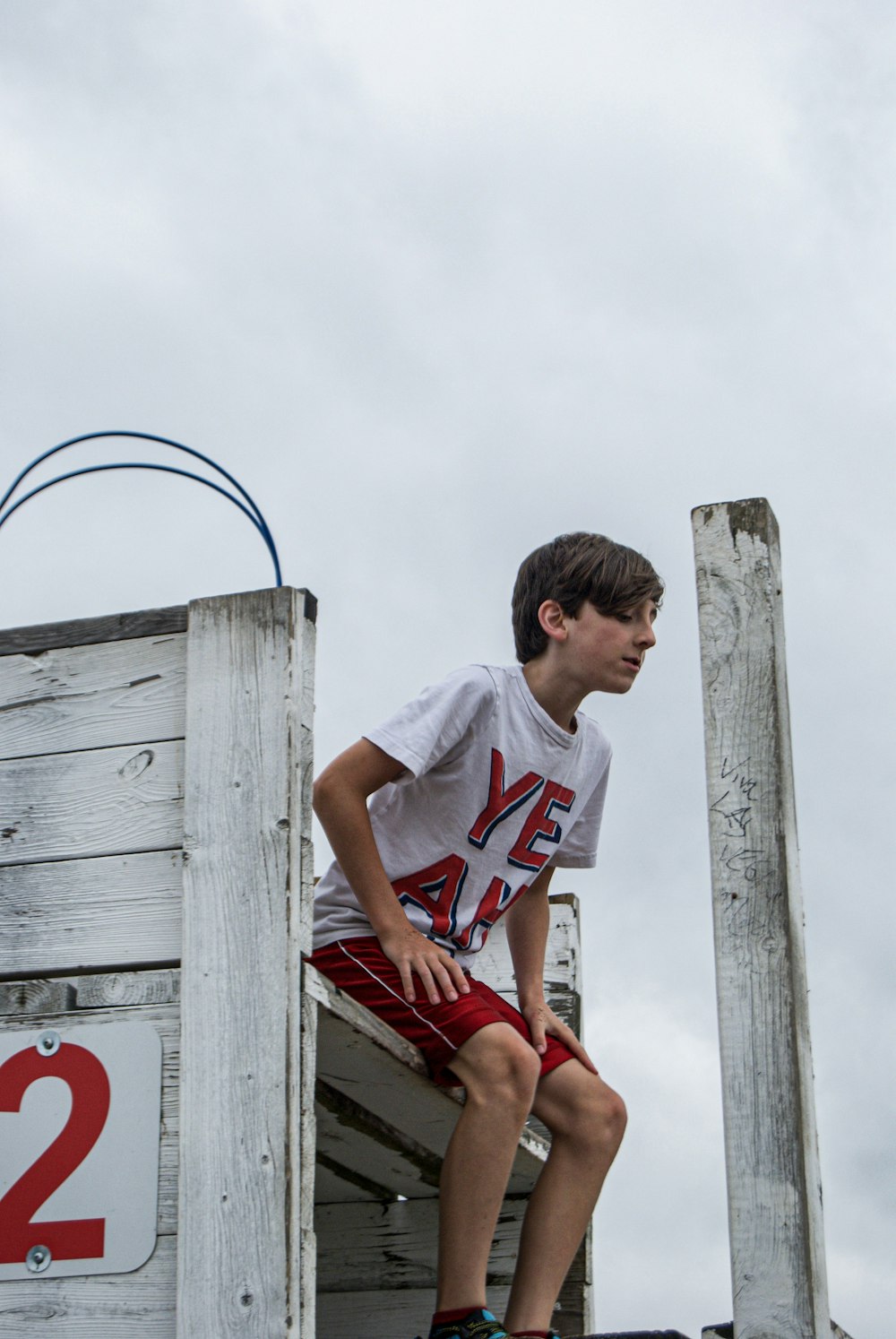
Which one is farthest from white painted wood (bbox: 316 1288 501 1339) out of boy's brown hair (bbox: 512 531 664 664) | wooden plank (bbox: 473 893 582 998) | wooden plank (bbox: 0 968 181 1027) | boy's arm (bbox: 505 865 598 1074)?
wooden plank (bbox: 0 968 181 1027)

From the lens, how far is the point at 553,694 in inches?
141

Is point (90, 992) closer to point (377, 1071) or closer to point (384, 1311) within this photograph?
point (377, 1071)

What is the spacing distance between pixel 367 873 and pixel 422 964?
0.21 metres

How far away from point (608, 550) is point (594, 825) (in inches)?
25.8

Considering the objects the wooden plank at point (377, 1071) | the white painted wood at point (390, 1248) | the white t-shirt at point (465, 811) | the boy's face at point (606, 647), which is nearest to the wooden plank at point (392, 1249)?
the white painted wood at point (390, 1248)

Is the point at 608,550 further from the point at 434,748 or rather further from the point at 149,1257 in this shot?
the point at 149,1257

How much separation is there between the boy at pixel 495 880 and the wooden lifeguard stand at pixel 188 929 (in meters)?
0.18

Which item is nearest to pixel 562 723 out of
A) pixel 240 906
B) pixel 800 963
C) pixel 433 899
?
pixel 433 899

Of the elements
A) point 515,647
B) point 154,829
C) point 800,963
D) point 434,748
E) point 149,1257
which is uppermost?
point 515,647

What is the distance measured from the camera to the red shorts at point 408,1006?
3.06 meters

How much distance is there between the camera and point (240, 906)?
8.56ft

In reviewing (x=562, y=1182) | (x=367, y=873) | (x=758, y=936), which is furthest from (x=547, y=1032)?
(x=758, y=936)

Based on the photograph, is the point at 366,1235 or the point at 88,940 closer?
the point at 88,940

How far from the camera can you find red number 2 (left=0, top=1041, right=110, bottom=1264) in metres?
2.54
